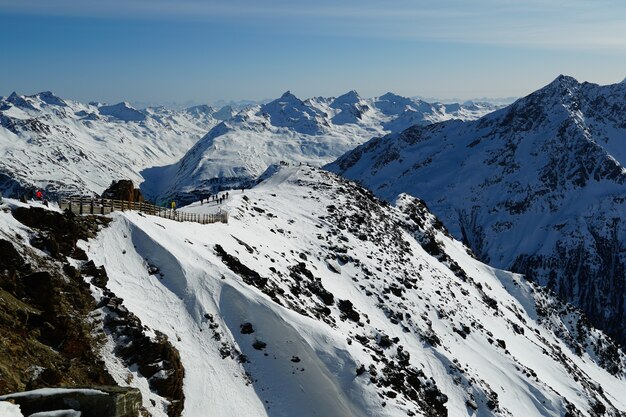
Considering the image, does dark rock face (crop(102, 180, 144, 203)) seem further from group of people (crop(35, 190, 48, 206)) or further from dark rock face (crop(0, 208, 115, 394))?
dark rock face (crop(0, 208, 115, 394))

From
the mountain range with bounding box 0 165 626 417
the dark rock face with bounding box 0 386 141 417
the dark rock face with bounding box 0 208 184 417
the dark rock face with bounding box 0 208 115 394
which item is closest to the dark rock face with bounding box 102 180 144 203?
the mountain range with bounding box 0 165 626 417

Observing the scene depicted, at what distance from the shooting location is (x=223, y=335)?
3103cm

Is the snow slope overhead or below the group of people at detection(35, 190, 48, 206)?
below

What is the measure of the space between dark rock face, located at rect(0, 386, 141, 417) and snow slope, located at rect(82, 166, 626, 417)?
11.4 metres

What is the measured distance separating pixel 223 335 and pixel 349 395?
8013 millimetres

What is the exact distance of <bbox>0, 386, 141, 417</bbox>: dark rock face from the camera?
13820 millimetres

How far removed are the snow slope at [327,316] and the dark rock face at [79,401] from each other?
37.3 ft

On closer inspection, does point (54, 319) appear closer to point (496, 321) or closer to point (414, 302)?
point (414, 302)

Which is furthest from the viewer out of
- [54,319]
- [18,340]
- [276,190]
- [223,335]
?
[276,190]

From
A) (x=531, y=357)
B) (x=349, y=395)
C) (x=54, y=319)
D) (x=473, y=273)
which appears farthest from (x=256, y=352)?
(x=473, y=273)

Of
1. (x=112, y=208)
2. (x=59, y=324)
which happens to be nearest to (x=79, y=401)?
(x=59, y=324)

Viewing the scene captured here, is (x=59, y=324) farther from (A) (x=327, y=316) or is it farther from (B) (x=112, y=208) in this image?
(A) (x=327, y=316)

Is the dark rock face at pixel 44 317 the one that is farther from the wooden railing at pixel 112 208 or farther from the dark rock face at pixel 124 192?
the dark rock face at pixel 124 192

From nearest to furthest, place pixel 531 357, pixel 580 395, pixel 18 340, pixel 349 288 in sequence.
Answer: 1. pixel 18 340
2. pixel 349 288
3. pixel 580 395
4. pixel 531 357
